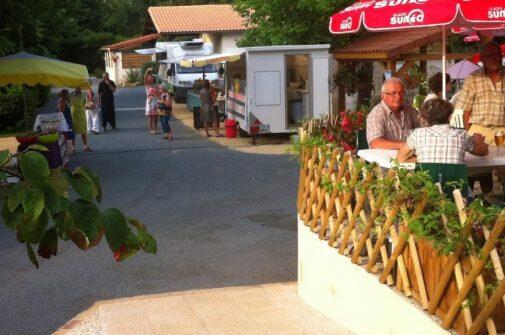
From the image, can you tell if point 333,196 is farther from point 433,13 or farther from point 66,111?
point 66,111

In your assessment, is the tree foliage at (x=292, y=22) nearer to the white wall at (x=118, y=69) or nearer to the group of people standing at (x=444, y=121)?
the group of people standing at (x=444, y=121)

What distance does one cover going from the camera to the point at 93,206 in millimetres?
2193

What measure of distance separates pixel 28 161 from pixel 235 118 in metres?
19.4

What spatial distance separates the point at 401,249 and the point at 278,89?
1436 centimetres

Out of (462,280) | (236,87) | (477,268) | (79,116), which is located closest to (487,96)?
(462,280)

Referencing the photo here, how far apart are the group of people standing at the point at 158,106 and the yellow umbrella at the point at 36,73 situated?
539cm

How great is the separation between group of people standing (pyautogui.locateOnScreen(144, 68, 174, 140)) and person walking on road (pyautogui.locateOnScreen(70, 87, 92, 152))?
227cm

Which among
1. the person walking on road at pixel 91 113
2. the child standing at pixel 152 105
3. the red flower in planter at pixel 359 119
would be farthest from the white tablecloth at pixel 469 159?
the person walking on road at pixel 91 113

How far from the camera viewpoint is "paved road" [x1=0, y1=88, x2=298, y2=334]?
25.2 feet

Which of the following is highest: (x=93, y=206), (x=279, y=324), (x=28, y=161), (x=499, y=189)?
(x=28, y=161)

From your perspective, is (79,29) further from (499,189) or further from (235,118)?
(499,189)

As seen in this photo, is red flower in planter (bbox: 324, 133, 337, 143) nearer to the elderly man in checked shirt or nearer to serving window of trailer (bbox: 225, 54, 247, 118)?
the elderly man in checked shirt

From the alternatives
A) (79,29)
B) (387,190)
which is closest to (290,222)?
(387,190)

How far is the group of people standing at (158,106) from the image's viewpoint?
20812 mm
